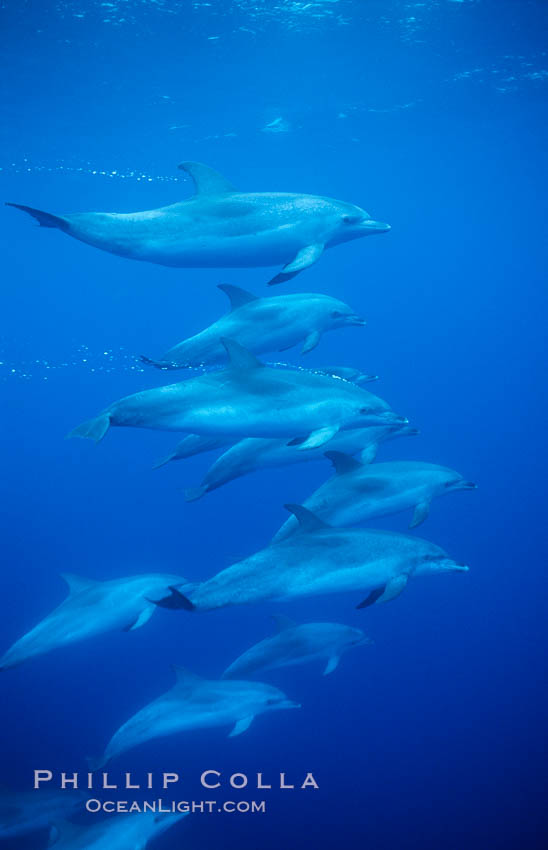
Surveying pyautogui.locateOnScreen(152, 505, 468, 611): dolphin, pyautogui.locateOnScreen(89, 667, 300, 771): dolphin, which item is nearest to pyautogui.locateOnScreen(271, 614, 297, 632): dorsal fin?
pyautogui.locateOnScreen(89, 667, 300, 771): dolphin

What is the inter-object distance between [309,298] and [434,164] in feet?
88.5

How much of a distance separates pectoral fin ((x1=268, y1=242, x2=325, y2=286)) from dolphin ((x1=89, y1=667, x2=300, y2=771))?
16.5 ft

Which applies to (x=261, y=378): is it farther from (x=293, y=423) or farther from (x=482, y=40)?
(x=482, y=40)

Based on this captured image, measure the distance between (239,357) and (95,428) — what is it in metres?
1.40

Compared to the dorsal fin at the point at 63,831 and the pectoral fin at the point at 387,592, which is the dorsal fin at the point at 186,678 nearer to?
the dorsal fin at the point at 63,831

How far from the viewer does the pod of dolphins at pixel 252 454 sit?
5305 millimetres

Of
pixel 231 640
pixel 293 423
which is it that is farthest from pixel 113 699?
pixel 293 423

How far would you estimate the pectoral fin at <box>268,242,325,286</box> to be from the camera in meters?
6.27

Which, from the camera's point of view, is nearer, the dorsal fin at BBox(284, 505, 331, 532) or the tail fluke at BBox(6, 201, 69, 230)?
the tail fluke at BBox(6, 201, 69, 230)

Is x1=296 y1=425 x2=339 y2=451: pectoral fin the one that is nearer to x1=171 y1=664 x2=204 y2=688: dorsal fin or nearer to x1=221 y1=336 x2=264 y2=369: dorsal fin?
x1=221 y1=336 x2=264 y2=369: dorsal fin

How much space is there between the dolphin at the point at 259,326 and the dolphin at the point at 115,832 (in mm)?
5257

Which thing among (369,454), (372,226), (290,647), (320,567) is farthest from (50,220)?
(290,647)

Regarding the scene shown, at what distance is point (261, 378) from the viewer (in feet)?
18.4

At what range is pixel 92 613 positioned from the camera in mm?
7855
